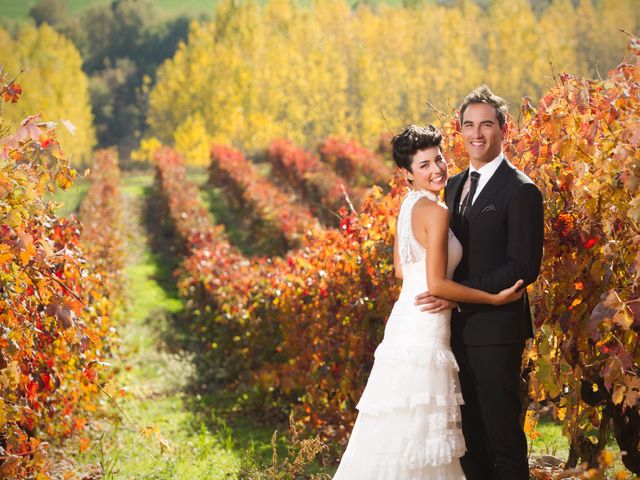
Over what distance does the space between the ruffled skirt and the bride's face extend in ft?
1.66

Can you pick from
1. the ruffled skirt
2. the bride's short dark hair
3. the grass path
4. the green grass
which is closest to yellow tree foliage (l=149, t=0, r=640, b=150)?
the grass path

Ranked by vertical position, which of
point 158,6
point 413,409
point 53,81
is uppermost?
point 158,6

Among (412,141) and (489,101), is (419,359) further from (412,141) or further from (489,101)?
(489,101)

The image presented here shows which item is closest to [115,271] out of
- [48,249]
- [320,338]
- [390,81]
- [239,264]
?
[239,264]

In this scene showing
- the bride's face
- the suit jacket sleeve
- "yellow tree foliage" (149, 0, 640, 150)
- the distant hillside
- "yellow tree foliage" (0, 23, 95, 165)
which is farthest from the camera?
the distant hillside

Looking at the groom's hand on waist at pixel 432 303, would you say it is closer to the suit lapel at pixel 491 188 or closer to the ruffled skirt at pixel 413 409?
the ruffled skirt at pixel 413 409

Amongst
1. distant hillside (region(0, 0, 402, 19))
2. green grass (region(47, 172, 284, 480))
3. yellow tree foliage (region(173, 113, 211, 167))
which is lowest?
green grass (region(47, 172, 284, 480))

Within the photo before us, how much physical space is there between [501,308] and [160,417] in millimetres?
4950

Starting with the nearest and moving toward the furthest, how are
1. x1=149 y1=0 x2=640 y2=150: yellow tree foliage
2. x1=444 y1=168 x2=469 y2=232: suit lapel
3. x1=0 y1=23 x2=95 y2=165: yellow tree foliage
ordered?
x1=444 y1=168 x2=469 y2=232: suit lapel < x1=149 y1=0 x2=640 y2=150: yellow tree foliage < x1=0 y1=23 x2=95 y2=165: yellow tree foliage

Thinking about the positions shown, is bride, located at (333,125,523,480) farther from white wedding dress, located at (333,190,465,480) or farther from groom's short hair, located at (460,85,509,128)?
groom's short hair, located at (460,85,509,128)

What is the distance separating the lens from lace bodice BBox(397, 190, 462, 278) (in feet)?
10.6

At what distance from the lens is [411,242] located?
3.30 meters

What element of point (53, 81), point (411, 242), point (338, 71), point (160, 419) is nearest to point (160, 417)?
point (160, 419)

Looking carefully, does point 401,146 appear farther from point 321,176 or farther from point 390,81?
point 390,81
